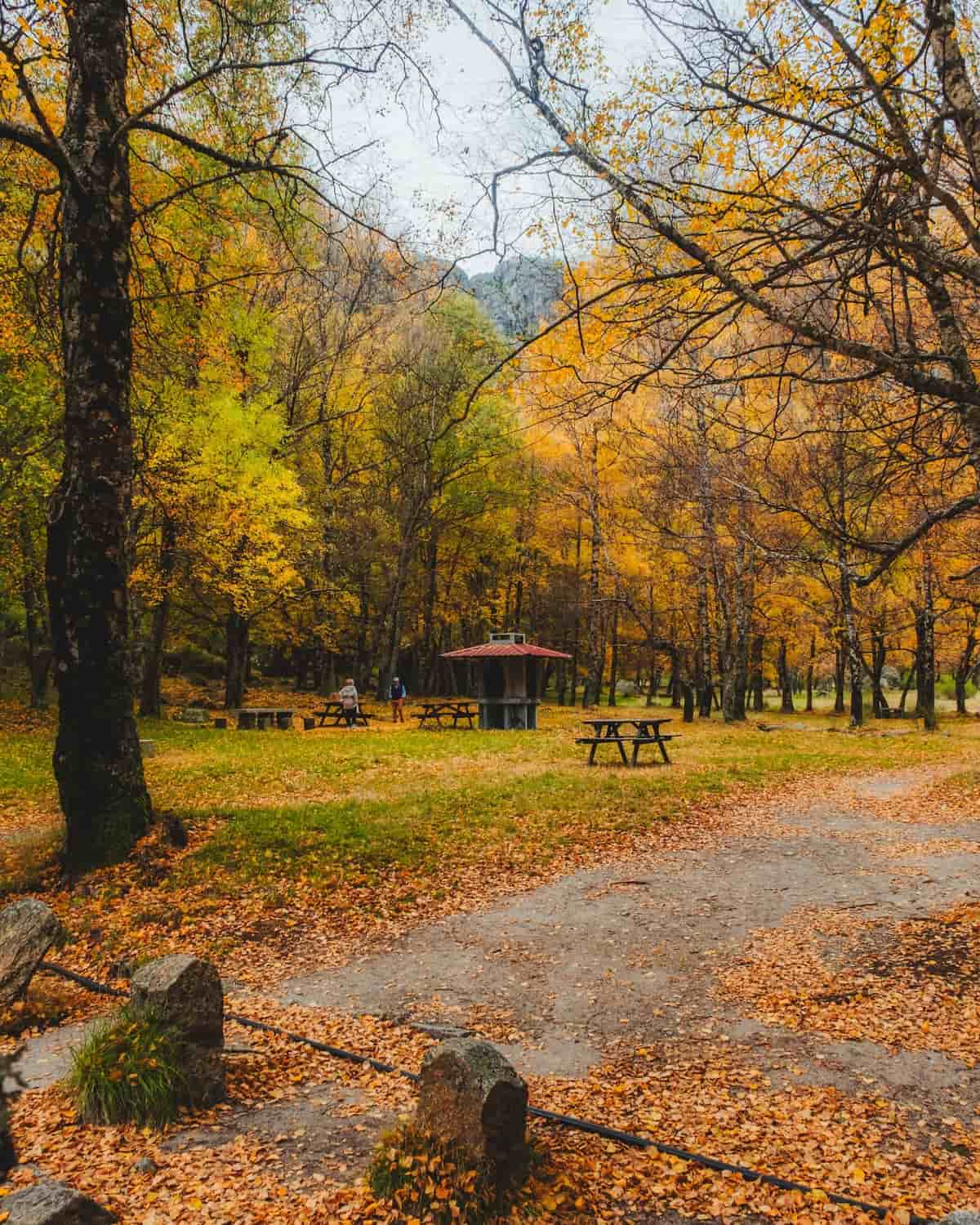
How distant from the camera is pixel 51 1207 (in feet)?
7.64

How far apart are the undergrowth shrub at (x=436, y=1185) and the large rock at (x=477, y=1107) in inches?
1.6

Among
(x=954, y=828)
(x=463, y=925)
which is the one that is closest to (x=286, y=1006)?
(x=463, y=925)

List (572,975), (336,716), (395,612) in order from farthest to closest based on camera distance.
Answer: (395,612) → (336,716) → (572,975)

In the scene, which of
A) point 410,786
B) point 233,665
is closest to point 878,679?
point 233,665

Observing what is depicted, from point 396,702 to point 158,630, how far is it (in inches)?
277

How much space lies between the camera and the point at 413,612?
3338 cm

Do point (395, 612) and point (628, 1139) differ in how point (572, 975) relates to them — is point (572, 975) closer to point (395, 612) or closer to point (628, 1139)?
point (628, 1139)

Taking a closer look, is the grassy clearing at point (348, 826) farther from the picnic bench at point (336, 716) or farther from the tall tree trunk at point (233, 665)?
the tall tree trunk at point (233, 665)

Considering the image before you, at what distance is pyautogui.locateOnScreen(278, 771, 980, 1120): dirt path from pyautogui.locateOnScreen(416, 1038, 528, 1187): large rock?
3.77 feet

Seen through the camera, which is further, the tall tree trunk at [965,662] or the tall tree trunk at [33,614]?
the tall tree trunk at [965,662]

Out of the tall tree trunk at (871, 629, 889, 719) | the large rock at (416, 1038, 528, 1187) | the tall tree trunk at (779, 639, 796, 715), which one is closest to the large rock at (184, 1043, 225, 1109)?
the large rock at (416, 1038, 528, 1187)

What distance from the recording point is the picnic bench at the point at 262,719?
729 inches

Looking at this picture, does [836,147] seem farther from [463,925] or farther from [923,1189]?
[463,925]

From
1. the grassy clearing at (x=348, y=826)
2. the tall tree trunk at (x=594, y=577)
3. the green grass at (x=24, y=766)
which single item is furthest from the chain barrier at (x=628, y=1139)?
the tall tree trunk at (x=594, y=577)
